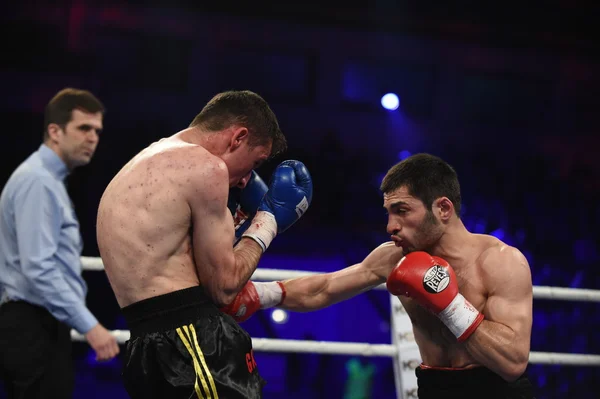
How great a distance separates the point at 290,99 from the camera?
309 inches

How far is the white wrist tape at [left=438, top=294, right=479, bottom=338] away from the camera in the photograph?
1.88 metres

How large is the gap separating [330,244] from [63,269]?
14.7ft

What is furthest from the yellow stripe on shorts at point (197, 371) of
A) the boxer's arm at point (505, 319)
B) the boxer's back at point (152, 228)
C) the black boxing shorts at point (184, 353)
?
the boxer's arm at point (505, 319)

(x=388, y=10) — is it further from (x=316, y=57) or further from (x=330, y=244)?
(x=330, y=244)

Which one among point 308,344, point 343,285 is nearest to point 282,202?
point 343,285

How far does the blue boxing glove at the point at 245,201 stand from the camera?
2068mm

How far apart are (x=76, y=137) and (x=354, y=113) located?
17.9 ft

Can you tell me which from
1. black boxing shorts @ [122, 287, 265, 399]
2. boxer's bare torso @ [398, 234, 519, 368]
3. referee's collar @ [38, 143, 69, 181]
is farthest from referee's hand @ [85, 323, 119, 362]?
boxer's bare torso @ [398, 234, 519, 368]

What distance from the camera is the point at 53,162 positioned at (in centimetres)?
265

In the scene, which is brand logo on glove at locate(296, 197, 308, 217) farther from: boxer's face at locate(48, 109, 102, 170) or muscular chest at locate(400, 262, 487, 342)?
boxer's face at locate(48, 109, 102, 170)

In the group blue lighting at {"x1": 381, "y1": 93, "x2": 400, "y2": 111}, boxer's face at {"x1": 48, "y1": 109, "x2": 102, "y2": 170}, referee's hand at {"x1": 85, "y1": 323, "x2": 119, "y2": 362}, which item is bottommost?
referee's hand at {"x1": 85, "y1": 323, "x2": 119, "y2": 362}

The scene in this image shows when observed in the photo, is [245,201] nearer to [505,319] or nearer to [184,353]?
[184,353]

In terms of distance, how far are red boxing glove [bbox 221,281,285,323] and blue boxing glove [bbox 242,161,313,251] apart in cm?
27

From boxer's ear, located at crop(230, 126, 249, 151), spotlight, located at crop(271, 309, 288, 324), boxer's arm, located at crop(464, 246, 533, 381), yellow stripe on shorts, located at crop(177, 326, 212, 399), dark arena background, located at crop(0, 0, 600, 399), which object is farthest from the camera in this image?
Result: spotlight, located at crop(271, 309, 288, 324)
